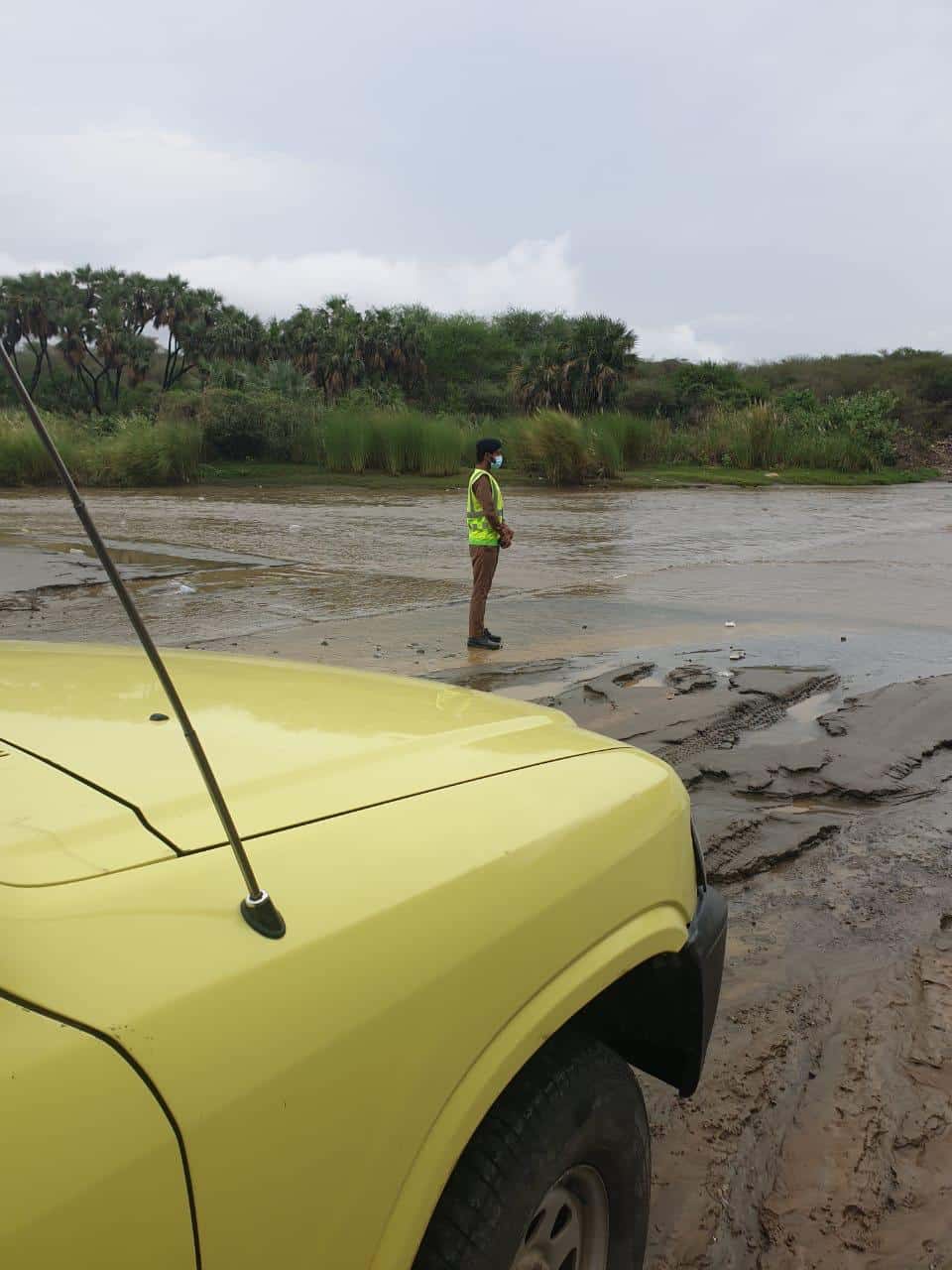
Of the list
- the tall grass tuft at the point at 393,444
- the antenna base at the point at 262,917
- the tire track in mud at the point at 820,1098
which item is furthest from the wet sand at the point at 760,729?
the tall grass tuft at the point at 393,444

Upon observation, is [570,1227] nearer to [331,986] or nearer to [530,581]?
[331,986]

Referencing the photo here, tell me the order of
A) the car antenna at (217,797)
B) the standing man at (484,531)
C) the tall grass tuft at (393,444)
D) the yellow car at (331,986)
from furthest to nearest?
the tall grass tuft at (393,444) < the standing man at (484,531) < the car antenna at (217,797) < the yellow car at (331,986)

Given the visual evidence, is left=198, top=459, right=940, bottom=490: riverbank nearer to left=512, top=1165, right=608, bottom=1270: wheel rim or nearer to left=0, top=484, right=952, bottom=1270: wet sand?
left=0, top=484, right=952, bottom=1270: wet sand

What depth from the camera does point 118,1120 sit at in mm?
1013

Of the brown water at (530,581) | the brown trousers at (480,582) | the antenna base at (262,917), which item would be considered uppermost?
the antenna base at (262,917)

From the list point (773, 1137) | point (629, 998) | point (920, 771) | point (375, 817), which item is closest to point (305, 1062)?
point (375, 817)

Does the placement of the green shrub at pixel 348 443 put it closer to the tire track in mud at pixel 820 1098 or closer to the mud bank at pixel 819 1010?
the mud bank at pixel 819 1010

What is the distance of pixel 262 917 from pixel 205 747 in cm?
50

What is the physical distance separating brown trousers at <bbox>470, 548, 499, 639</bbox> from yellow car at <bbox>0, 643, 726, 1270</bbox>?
6136 millimetres

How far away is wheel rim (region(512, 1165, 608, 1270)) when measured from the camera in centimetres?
152

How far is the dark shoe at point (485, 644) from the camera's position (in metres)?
8.13

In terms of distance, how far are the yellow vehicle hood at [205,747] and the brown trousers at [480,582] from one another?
5.68m

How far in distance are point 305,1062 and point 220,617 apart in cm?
854

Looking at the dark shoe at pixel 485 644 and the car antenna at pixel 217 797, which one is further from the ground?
the car antenna at pixel 217 797
